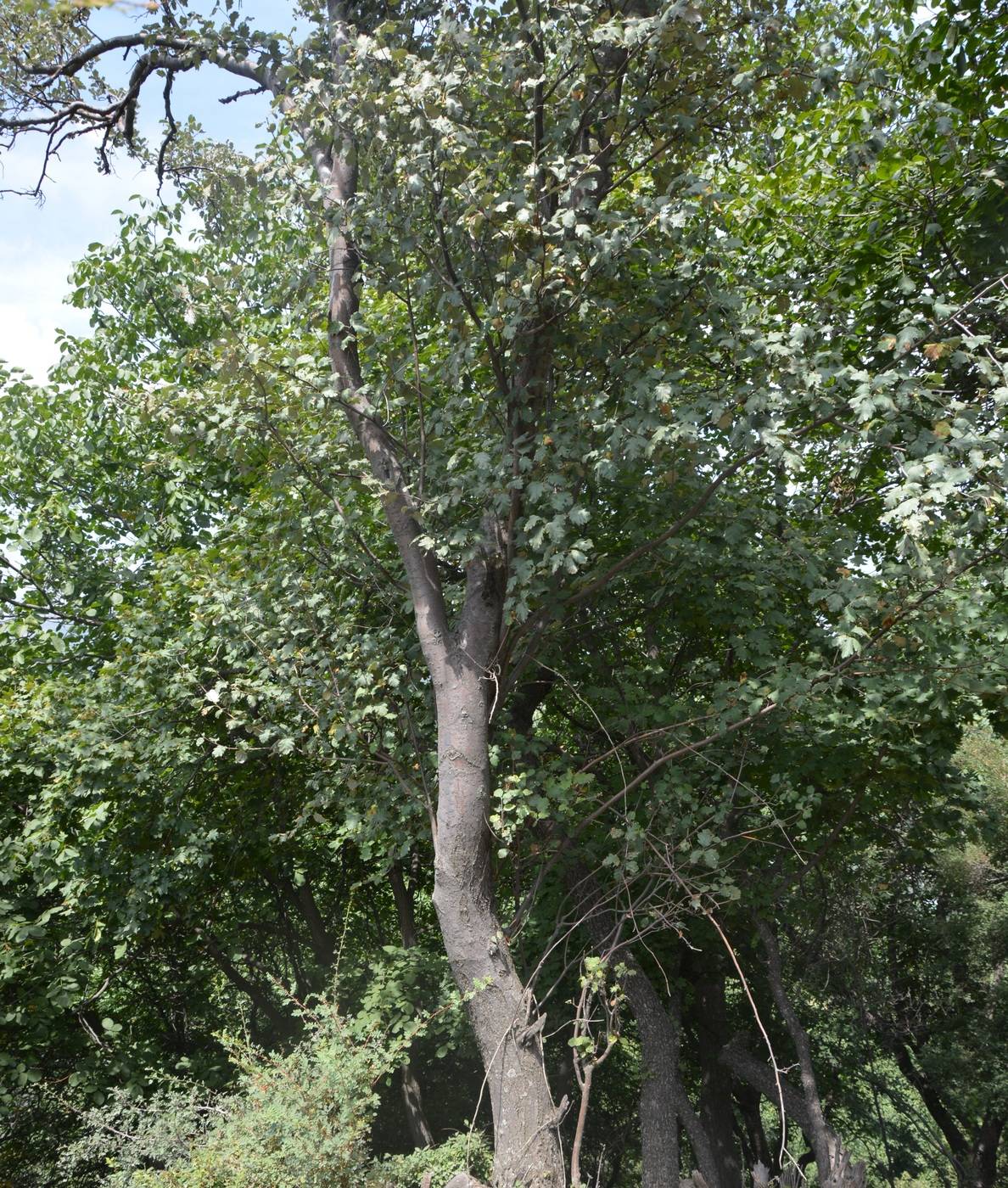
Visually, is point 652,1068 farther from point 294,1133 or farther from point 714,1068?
point 294,1133

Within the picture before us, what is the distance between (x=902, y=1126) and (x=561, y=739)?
42.5 ft

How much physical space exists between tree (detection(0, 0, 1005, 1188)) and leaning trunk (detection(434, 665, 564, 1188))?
0.06 ft

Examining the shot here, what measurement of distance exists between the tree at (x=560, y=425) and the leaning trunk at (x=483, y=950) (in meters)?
0.02

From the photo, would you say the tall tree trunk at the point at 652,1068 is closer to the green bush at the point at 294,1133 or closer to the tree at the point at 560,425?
the tree at the point at 560,425

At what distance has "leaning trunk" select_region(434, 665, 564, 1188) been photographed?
16.4 feet

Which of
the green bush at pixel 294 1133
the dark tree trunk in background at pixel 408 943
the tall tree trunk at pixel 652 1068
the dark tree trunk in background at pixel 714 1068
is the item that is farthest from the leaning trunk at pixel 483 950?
the dark tree trunk in background at pixel 714 1068

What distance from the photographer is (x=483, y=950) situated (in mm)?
5336

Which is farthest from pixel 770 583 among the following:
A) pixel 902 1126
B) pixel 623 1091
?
pixel 902 1126

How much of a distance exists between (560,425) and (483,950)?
9.38 feet

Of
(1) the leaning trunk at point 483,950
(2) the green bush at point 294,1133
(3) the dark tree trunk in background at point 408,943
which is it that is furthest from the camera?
(3) the dark tree trunk in background at point 408,943

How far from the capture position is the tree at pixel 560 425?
5.21 metres

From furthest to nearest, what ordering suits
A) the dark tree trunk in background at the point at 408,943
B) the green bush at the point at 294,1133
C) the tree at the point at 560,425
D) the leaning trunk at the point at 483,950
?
1. the dark tree trunk in background at the point at 408,943
2. the tree at the point at 560,425
3. the leaning trunk at the point at 483,950
4. the green bush at the point at 294,1133

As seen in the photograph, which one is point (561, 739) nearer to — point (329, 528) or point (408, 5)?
point (329, 528)

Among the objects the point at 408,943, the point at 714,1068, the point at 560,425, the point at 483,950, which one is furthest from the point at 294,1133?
the point at 714,1068
